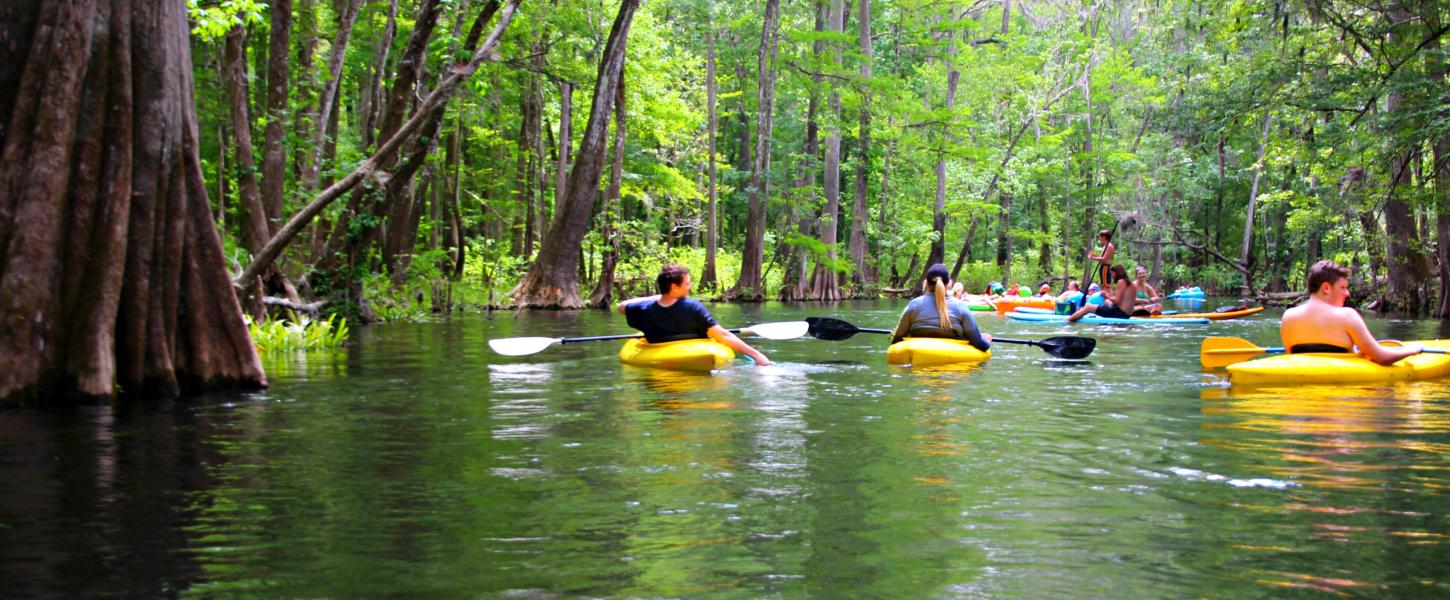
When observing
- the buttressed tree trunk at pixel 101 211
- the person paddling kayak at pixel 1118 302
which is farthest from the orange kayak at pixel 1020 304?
the buttressed tree trunk at pixel 101 211

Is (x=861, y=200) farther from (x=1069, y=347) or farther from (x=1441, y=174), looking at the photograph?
(x=1069, y=347)

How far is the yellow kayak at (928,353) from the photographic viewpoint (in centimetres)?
1134

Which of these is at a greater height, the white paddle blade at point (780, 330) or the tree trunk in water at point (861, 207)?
the tree trunk in water at point (861, 207)

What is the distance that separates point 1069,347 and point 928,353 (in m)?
2.07

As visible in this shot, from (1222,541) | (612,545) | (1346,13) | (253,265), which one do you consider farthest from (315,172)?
(1346,13)

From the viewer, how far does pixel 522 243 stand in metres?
31.7

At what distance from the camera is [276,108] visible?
14.8 meters

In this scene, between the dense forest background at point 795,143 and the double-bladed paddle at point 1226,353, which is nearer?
the double-bladed paddle at point 1226,353

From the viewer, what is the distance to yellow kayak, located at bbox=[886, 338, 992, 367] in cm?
1134

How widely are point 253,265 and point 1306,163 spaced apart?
17.3 m

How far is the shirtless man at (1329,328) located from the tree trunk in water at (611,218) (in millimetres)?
17269

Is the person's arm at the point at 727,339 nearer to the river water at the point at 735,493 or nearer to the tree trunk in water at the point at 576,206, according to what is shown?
the river water at the point at 735,493

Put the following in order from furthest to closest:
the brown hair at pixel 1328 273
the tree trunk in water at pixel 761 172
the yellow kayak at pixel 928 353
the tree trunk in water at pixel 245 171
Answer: the tree trunk in water at pixel 761 172
the tree trunk in water at pixel 245 171
the yellow kayak at pixel 928 353
the brown hair at pixel 1328 273

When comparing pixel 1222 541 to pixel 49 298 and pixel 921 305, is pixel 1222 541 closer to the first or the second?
pixel 49 298
